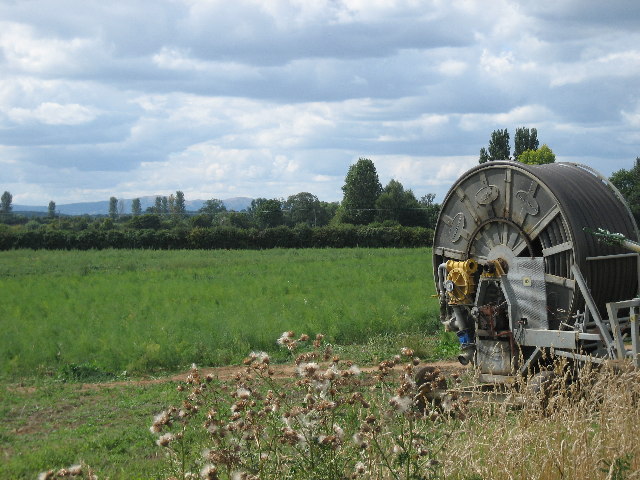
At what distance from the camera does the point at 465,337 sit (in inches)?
423

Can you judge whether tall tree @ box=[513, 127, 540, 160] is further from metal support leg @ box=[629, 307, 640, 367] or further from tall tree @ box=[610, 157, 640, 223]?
metal support leg @ box=[629, 307, 640, 367]

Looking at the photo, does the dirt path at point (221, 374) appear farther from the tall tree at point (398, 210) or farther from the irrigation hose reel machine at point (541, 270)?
the tall tree at point (398, 210)

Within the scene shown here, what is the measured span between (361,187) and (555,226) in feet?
298

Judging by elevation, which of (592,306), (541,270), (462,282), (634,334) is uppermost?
(541,270)

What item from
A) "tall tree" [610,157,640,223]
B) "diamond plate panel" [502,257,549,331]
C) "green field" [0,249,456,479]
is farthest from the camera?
"tall tree" [610,157,640,223]

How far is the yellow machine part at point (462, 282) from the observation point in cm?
1055

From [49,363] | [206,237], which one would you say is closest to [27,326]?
[49,363]

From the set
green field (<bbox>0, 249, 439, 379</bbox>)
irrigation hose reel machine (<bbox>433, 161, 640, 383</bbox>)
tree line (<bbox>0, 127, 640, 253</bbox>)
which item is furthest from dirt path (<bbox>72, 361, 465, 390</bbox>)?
tree line (<bbox>0, 127, 640, 253</bbox>)

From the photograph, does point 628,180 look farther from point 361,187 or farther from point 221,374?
point 221,374

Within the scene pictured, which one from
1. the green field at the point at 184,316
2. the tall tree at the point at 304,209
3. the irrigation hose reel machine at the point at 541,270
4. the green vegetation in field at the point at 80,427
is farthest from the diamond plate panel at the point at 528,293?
the tall tree at the point at 304,209

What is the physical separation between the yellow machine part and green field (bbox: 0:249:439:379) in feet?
21.5

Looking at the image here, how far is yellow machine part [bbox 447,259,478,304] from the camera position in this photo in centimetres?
1055

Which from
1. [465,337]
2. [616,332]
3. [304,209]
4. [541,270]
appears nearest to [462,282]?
[465,337]

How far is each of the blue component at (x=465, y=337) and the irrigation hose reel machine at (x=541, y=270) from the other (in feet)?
0.05
